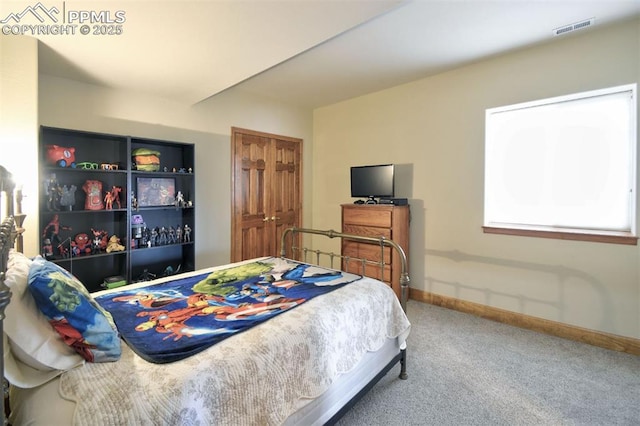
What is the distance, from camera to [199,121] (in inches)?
142

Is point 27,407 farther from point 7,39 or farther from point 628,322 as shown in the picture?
point 628,322

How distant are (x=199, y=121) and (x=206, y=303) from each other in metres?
2.63

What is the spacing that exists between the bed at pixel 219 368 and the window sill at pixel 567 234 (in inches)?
72.3

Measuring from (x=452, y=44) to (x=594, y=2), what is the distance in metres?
0.96

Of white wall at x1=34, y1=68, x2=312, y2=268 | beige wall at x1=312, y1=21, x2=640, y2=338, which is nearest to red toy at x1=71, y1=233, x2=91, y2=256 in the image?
white wall at x1=34, y1=68, x2=312, y2=268

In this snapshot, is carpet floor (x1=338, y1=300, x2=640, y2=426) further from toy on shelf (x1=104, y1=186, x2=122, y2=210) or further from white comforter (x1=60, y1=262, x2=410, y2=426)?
toy on shelf (x1=104, y1=186, x2=122, y2=210)

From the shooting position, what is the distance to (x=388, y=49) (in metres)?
2.78

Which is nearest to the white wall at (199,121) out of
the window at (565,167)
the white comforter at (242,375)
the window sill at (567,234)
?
the white comforter at (242,375)

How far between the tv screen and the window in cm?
104

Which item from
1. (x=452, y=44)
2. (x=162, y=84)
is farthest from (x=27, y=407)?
(x=452, y=44)

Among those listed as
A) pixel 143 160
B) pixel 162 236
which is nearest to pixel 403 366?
pixel 162 236

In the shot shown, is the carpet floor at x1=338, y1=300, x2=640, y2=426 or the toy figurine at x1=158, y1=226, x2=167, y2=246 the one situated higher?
the toy figurine at x1=158, y1=226, x2=167, y2=246

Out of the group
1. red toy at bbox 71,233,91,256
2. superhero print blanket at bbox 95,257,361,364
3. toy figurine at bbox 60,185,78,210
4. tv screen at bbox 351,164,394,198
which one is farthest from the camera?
tv screen at bbox 351,164,394,198

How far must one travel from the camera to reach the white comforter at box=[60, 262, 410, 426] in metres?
0.97
